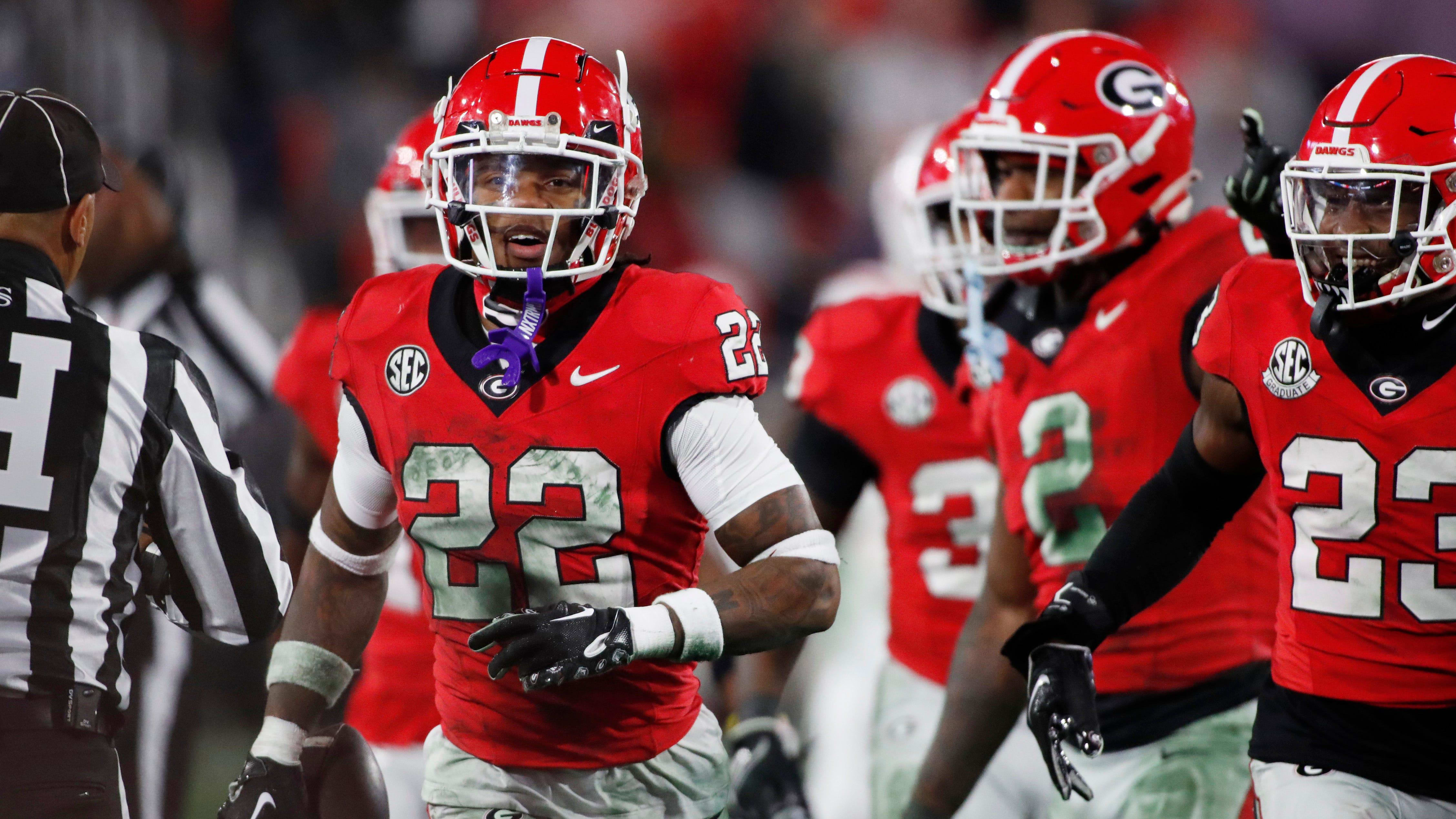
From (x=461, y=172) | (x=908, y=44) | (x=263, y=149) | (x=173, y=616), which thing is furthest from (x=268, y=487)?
(x=908, y=44)

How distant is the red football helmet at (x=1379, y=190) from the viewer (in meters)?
2.53

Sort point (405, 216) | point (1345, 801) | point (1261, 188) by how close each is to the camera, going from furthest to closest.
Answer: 1. point (405, 216)
2. point (1261, 188)
3. point (1345, 801)

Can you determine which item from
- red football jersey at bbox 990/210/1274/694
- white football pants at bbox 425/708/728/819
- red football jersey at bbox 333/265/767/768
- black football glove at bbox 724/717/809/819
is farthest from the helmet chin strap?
black football glove at bbox 724/717/809/819

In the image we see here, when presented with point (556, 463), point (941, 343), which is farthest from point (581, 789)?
point (941, 343)

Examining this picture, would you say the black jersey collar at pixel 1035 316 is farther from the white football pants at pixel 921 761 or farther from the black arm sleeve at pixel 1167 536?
the white football pants at pixel 921 761

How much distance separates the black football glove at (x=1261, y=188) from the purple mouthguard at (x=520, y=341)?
1.38 metres

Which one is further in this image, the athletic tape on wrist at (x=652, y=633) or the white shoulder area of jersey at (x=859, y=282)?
the white shoulder area of jersey at (x=859, y=282)

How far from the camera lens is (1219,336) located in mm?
2719

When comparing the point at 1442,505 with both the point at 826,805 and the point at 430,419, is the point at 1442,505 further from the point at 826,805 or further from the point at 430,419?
the point at 826,805

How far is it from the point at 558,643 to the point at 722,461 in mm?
387

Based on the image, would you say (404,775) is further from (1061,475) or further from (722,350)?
(722,350)

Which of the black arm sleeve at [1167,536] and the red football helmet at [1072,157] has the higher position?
the red football helmet at [1072,157]

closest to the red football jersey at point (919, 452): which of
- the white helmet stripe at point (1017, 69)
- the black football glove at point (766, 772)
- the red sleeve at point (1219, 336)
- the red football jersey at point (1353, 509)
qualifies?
the black football glove at point (766, 772)

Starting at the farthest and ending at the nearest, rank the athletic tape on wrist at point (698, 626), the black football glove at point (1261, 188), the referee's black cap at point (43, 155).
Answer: the black football glove at point (1261, 188) → the referee's black cap at point (43, 155) → the athletic tape on wrist at point (698, 626)
